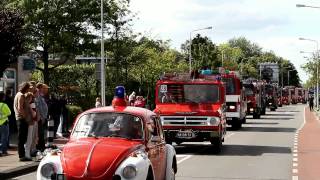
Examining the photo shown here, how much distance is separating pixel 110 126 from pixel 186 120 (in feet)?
→ 33.4

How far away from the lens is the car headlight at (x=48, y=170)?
920 centimetres

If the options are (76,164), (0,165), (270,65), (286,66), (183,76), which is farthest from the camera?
(286,66)

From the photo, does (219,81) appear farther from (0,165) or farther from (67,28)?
(67,28)

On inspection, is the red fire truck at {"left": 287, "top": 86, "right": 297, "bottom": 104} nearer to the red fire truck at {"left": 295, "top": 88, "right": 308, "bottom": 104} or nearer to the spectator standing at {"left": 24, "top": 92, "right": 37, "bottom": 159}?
the red fire truck at {"left": 295, "top": 88, "right": 308, "bottom": 104}

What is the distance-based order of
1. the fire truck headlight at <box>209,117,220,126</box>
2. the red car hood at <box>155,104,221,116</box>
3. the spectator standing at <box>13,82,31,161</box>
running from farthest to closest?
the red car hood at <box>155,104,221,116</box> < the fire truck headlight at <box>209,117,220,126</box> < the spectator standing at <box>13,82,31,161</box>

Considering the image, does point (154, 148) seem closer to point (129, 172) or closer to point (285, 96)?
point (129, 172)

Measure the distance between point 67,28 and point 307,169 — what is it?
2187cm

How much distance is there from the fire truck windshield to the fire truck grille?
0.83 meters

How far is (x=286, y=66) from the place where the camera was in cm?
19500

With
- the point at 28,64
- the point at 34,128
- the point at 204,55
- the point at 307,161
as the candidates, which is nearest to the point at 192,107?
the point at 307,161

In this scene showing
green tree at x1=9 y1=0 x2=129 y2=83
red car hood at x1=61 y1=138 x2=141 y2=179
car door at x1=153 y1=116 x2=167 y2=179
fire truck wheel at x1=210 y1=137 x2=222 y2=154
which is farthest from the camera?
green tree at x1=9 y1=0 x2=129 y2=83

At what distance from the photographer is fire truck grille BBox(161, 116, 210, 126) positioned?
2019 centimetres

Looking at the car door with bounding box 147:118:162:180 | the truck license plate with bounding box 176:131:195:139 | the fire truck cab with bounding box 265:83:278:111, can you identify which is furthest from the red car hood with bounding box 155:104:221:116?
the fire truck cab with bounding box 265:83:278:111

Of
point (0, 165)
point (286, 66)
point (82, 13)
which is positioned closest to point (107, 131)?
point (0, 165)
